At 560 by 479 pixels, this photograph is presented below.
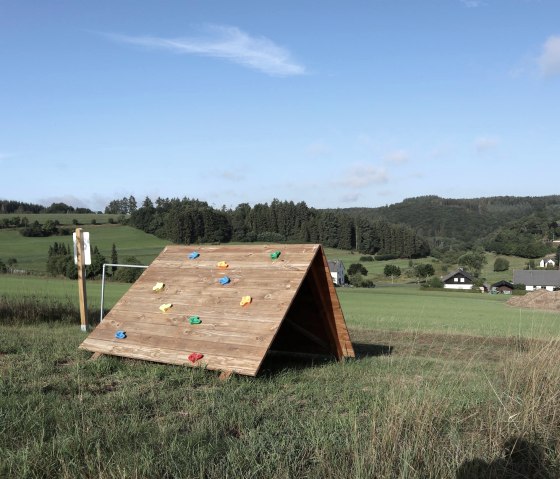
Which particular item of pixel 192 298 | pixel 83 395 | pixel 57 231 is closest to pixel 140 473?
pixel 83 395

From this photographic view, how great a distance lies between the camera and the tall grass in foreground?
12.3ft

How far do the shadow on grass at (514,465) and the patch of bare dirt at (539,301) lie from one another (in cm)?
3771

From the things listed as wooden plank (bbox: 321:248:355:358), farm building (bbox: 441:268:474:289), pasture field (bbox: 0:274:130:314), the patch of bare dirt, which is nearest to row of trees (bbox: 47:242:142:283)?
pasture field (bbox: 0:274:130:314)

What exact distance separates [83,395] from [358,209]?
15916 cm

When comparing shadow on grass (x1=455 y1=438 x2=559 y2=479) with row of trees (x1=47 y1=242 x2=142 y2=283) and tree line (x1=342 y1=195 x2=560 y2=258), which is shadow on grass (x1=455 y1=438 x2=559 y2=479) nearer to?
row of trees (x1=47 y1=242 x2=142 y2=283)

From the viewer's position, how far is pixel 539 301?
1609 inches

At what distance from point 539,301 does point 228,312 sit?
128ft

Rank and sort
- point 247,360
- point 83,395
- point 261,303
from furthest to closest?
point 261,303
point 247,360
point 83,395

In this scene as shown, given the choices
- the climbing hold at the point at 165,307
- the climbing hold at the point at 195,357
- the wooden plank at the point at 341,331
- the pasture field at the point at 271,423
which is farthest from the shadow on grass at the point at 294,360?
the climbing hold at the point at 165,307

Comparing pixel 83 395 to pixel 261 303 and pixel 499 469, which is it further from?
pixel 499 469

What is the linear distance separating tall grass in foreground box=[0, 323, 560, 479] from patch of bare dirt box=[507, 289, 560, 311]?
3648 centimetres

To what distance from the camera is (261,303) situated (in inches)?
294

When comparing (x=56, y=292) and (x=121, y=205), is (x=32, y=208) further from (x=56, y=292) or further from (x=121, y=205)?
(x=56, y=292)

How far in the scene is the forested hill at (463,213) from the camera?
154000 millimetres
